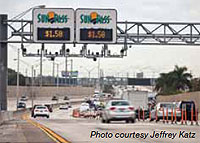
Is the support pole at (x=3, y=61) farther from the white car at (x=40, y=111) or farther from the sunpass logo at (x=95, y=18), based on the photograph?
the white car at (x=40, y=111)

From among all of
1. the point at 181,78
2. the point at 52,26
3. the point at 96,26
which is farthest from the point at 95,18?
the point at 181,78

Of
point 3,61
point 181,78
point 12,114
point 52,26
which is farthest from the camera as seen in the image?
point 181,78

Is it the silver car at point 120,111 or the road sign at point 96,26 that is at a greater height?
the road sign at point 96,26

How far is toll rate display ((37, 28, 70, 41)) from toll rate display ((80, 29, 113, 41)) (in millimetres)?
1247

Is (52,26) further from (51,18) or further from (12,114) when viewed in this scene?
(12,114)

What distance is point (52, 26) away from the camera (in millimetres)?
39562

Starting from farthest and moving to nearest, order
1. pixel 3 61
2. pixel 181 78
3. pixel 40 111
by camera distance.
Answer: pixel 181 78
pixel 40 111
pixel 3 61

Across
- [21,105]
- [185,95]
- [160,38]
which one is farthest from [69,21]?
[21,105]

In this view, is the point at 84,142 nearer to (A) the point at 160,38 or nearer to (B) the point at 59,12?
(B) the point at 59,12

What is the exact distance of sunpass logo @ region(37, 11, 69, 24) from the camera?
39.6 meters

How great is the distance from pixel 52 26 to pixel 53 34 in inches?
24.4

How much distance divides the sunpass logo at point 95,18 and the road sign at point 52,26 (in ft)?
3.24

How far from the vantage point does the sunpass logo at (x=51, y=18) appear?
39.6 m

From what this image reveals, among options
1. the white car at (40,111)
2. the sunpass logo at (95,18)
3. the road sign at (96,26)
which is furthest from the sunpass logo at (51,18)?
the white car at (40,111)
